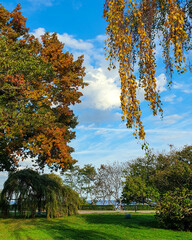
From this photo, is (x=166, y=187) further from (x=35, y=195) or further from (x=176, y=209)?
(x=35, y=195)

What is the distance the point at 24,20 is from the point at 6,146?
9009mm

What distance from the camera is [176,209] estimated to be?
11.7 meters

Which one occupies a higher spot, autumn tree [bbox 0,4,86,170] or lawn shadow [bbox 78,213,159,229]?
autumn tree [bbox 0,4,86,170]

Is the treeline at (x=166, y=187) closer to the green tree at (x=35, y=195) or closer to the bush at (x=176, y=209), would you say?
the bush at (x=176, y=209)

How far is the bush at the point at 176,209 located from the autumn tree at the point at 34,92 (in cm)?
574

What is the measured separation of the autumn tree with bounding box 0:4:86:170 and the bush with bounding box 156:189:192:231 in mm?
5739

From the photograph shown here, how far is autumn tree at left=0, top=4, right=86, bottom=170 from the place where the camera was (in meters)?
10.1

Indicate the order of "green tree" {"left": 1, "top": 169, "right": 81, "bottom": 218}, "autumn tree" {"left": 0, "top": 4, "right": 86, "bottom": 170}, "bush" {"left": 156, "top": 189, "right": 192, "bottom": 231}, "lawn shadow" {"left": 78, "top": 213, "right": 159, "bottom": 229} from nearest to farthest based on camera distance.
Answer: "autumn tree" {"left": 0, "top": 4, "right": 86, "bottom": 170} < "bush" {"left": 156, "top": 189, "right": 192, "bottom": 231} < "lawn shadow" {"left": 78, "top": 213, "right": 159, "bottom": 229} < "green tree" {"left": 1, "top": 169, "right": 81, "bottom": 218}

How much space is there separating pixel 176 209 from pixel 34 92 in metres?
9.26

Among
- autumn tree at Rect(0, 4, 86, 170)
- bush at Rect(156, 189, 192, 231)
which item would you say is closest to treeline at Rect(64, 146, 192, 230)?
bush at Rect(156, 189, 192, 231)

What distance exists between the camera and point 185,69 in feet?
12.3

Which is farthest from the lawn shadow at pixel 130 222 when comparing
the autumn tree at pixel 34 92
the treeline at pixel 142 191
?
the autumn tree at pixel 34 92

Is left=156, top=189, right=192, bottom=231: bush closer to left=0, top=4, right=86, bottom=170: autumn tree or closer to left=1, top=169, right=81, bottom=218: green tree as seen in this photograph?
left=0, top=4, right=86, bottom=170: autumn tree

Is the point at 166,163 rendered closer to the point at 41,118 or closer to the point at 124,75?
the point at 41,118
